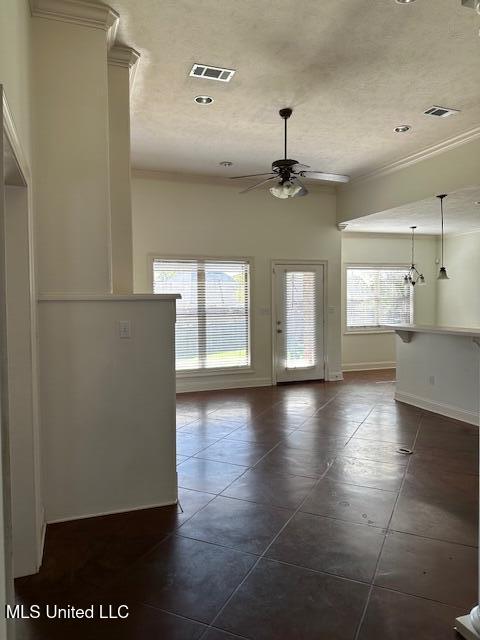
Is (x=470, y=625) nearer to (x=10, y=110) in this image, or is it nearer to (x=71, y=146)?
(x=10, y=110)

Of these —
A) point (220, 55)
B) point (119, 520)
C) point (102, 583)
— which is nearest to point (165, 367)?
point (119, 520)

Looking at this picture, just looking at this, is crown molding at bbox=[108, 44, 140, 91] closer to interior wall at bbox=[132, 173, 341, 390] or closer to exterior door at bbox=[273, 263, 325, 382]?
interior wall at bbox=[132, 173, 341, 390]

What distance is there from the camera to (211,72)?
3.73 meters

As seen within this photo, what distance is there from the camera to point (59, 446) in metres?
2.79

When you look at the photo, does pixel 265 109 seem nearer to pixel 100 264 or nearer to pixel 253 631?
pixel 100 264

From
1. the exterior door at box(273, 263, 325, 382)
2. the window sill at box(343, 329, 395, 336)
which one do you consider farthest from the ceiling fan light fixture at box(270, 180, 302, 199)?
the window sill at box(343, 329, 395, 336)

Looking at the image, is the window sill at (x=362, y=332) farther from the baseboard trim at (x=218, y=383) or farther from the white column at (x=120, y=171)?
the white column at (x=120, y=171)

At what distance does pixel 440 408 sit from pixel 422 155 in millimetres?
3297

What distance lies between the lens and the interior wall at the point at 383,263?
895 cm

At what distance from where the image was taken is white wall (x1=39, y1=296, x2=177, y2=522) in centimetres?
278

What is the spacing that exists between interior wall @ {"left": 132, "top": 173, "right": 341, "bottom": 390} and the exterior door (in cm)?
15

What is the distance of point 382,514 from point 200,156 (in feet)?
16.0

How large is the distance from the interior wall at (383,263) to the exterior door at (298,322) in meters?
1.49

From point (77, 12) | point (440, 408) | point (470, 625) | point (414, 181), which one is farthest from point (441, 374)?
point (77, 12)
